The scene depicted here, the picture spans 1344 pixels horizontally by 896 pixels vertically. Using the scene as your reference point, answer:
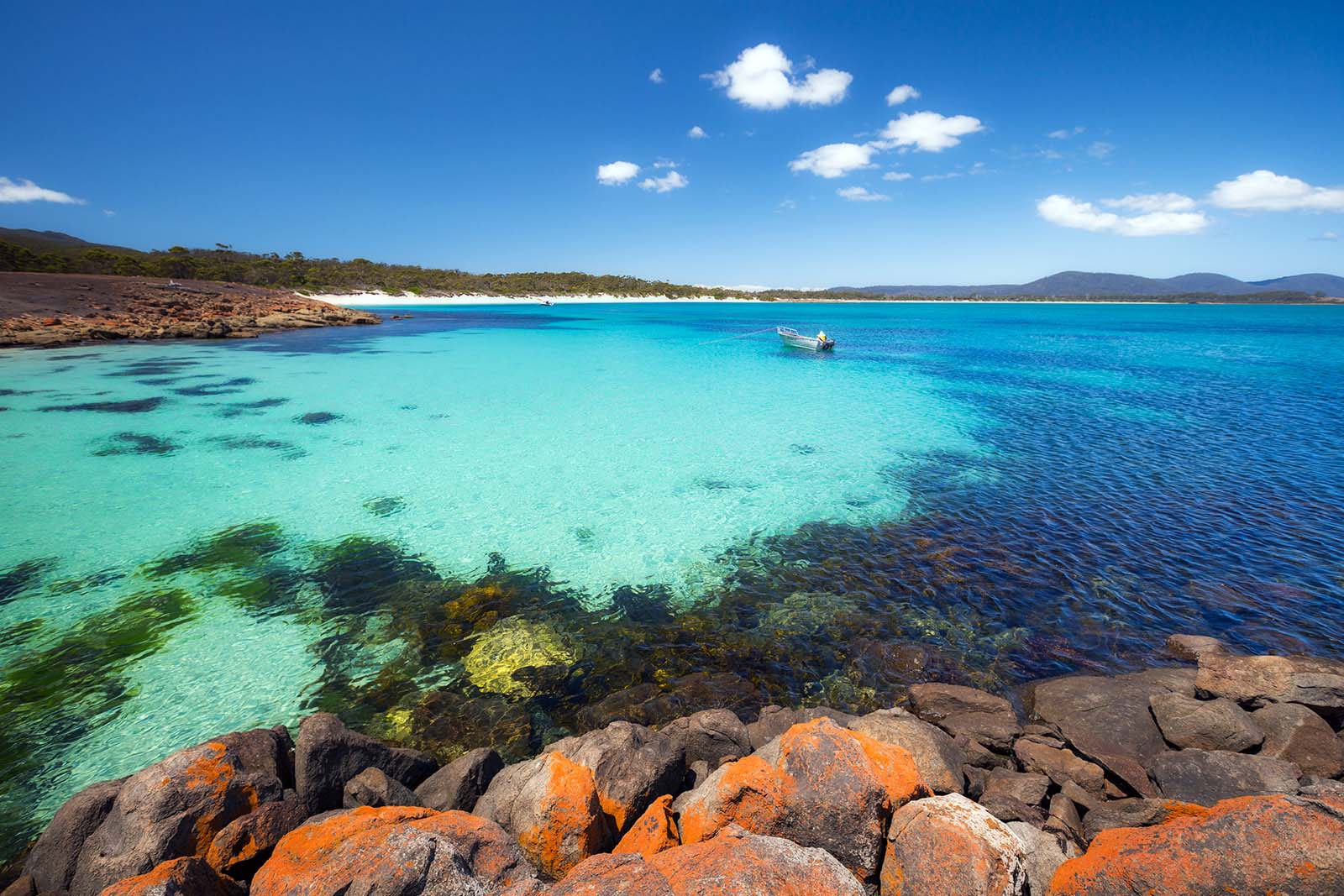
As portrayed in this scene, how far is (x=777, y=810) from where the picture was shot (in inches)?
142

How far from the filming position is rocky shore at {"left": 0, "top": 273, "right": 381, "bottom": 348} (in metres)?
33.9

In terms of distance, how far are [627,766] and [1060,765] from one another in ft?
14.4

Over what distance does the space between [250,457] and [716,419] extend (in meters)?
15.0

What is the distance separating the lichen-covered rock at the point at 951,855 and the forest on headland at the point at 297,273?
8896 centimetres

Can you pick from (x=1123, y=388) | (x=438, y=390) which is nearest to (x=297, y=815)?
(x=438, y=390)

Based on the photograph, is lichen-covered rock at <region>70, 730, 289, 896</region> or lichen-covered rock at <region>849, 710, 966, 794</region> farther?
lichen-covered rock at <region>849, 710, 966, 794</region>

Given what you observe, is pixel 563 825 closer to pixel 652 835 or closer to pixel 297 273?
pixel 652 835

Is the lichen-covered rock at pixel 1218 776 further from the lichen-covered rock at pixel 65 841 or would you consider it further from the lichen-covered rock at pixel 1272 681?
the lichen-covered rock at pixel 65 841

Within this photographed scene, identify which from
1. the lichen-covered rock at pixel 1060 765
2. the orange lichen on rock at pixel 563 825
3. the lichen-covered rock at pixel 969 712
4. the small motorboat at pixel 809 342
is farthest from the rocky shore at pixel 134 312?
the lichen-covered rock at pixel 1060 765

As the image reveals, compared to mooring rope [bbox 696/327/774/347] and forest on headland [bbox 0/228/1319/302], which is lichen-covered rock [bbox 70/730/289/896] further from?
forest on headland [bbox 0/228/1319/302]

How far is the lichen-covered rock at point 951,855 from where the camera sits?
305cm

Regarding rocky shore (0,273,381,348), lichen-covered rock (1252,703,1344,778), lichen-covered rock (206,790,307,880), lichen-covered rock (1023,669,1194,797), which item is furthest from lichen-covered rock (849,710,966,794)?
rocky shore (0,273,381,348)

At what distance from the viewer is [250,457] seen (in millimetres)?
14672

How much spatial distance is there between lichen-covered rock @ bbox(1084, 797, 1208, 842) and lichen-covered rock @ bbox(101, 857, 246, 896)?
622 cm
